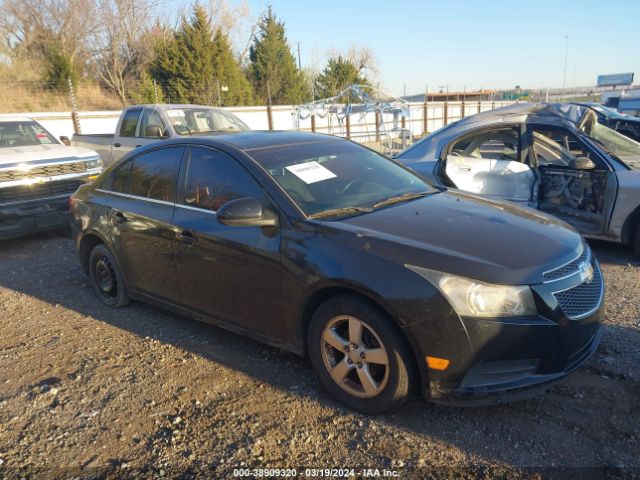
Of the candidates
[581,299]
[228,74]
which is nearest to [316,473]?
[581,299]

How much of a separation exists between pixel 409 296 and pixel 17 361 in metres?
3.17

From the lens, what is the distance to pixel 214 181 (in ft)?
12.8

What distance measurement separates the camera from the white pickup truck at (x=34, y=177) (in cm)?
715

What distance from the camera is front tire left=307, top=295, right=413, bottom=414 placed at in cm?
289

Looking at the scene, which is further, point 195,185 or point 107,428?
point 195,185

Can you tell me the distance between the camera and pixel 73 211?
5.32m

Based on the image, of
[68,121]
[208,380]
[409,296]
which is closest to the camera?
[409,296]

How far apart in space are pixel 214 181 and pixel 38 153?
207 inches

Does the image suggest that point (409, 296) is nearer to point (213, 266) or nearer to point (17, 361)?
point (213, 266)

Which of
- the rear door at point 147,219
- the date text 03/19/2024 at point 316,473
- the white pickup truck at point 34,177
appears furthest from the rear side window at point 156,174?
the white pickup truck at point 34,177

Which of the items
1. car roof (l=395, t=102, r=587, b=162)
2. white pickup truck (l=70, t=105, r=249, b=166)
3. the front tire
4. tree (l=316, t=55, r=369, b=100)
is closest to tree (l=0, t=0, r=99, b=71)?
tree (l=316, t=55, r=369, b=100)

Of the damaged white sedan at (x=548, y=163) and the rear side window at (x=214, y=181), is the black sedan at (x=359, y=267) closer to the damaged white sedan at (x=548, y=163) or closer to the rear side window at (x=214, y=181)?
the rear side window at (x=214, y=181)

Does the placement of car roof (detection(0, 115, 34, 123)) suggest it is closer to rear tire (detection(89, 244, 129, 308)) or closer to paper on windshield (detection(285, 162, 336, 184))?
rear tire (detection(89, 244, 129, 308))

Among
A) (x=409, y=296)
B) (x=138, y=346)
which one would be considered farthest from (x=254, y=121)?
(x=409, y=296)
